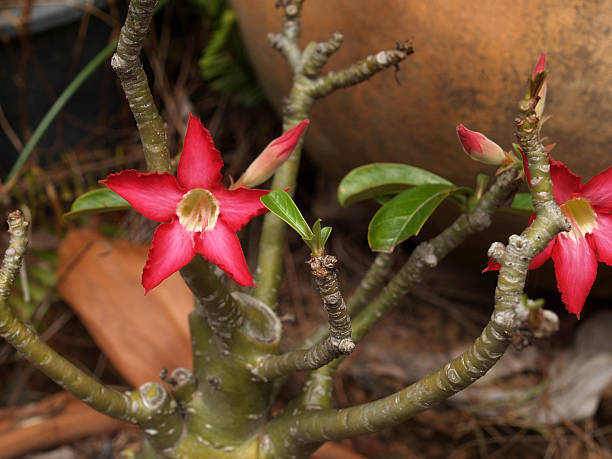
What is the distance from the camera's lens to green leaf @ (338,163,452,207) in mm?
601

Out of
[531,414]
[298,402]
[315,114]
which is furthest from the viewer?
[531,414]

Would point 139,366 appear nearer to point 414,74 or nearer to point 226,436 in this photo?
point 226,436

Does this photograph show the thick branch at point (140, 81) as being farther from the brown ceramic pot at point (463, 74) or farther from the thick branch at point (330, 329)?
the brown ceramic pot at point (463, 74)

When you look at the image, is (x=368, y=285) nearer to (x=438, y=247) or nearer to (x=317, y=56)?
(x=438, y=247)

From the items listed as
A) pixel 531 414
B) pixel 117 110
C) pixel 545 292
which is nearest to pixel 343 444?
pixel 531 414

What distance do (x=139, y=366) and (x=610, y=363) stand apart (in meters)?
0.69

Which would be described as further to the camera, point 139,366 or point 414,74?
point 139,366

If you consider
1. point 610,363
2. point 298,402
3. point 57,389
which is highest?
point 298,402

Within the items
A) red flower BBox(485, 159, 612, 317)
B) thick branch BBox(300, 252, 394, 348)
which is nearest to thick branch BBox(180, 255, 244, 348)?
thick branch BBox(300, 252, 394, 348)

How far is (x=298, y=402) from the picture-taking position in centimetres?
62

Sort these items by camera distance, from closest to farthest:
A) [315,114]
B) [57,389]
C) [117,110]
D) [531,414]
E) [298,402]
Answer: [298,402] < [315,114] < [531,414] < [57,389] < [117,110]

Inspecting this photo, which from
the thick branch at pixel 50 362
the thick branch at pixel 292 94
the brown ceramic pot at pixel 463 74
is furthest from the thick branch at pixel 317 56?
the thick branch at pixel 50 362

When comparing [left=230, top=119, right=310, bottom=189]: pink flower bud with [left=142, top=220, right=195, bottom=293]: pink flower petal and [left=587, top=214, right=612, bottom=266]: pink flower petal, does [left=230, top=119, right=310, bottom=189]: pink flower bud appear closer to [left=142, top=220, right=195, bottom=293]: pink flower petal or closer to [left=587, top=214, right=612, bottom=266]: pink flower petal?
[left=142, top=220, right=195, bottom=293]: pink flower petal

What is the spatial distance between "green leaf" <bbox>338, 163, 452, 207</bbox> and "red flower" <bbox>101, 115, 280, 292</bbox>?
163mm
